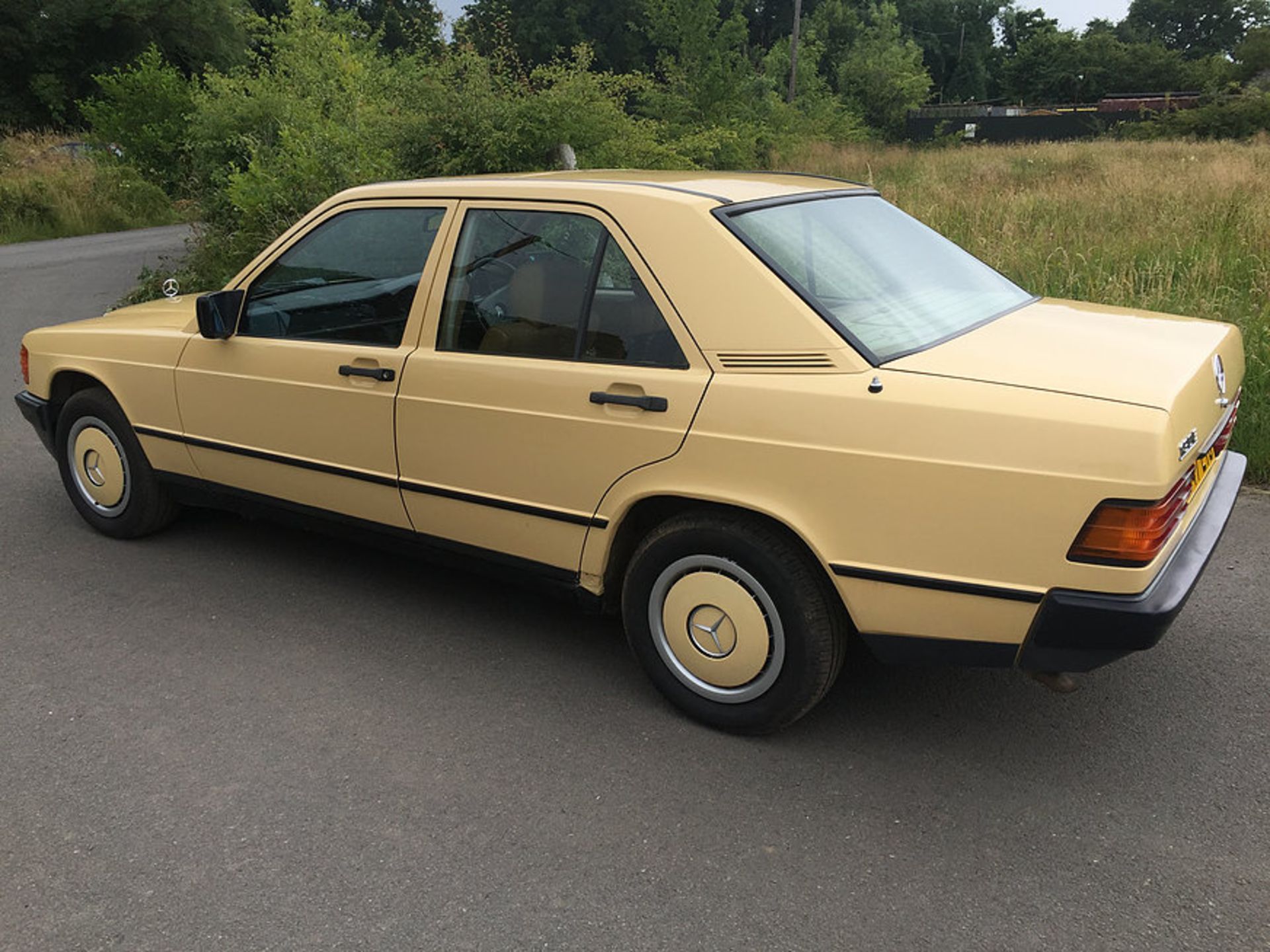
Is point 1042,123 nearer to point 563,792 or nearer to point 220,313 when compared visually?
point 220,313

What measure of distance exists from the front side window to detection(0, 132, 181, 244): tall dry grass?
60.1 feet

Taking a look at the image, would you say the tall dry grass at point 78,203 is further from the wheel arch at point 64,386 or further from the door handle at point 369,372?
the door handle at point 369,372

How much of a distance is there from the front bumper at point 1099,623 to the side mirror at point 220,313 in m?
3.20

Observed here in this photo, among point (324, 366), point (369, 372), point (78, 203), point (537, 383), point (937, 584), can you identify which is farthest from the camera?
point (78, 203)

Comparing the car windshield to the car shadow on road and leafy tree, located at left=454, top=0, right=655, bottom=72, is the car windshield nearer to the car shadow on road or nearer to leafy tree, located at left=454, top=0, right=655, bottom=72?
the car shadow on road

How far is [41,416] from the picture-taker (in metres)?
4.83

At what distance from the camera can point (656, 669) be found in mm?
3184

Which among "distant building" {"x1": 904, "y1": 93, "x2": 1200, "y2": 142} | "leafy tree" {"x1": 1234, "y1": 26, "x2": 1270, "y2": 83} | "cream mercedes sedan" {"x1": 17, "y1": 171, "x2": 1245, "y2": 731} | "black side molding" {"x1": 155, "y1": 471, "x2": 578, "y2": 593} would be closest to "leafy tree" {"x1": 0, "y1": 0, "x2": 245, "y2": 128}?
"distant building" {"x1": 904, "y1": 93, "x2": 1200, "y2": 142}

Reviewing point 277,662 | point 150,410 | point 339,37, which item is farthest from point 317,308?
point 339,37

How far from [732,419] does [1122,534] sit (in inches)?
41.0

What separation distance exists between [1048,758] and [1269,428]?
10.9ft

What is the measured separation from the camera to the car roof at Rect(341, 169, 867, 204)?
3232 mm

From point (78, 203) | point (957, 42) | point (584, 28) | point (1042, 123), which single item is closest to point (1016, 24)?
point (957, 42)

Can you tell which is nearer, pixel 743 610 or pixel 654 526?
pixel 743 610
